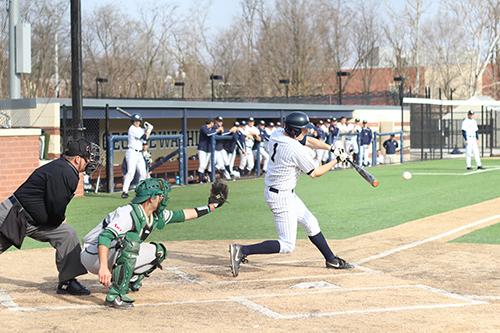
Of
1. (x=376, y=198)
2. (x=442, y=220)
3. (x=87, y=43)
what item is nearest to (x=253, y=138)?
(x=376, y=198)

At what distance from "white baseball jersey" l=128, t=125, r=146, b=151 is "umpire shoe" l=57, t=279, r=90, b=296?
35.2 ft

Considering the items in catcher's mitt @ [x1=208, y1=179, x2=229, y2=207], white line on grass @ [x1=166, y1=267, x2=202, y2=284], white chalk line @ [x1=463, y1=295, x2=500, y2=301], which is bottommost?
white line on grass @ [x1=166, y1=267, x2=202, y2=284]

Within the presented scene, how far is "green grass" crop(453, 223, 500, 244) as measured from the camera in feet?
37.1

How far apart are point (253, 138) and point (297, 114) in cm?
1687

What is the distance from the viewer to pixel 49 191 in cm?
749

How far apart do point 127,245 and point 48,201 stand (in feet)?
3.16

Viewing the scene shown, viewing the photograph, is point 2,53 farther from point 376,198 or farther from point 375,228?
point 375,228

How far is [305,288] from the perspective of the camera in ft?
26.8

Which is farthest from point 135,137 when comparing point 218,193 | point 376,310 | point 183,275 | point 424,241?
point 376,310

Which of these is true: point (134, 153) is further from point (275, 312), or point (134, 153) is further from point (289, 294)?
point (275, 312)

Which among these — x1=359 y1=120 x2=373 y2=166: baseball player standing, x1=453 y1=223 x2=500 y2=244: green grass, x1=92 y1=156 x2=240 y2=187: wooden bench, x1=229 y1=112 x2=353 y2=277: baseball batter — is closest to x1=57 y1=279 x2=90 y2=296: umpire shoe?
x1=229 y1=112 x2=353 y2=277: baseball batter

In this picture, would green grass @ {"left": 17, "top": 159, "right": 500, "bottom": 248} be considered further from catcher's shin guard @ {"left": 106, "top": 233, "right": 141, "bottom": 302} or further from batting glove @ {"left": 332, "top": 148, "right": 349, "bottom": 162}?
catcher's shin guard @ {"left": 106, "top": 233, "right": 141, "bottom": 302}

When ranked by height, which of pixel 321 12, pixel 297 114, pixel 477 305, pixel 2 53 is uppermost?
pixel 321 12

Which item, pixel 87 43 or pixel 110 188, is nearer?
pixel 110 188
